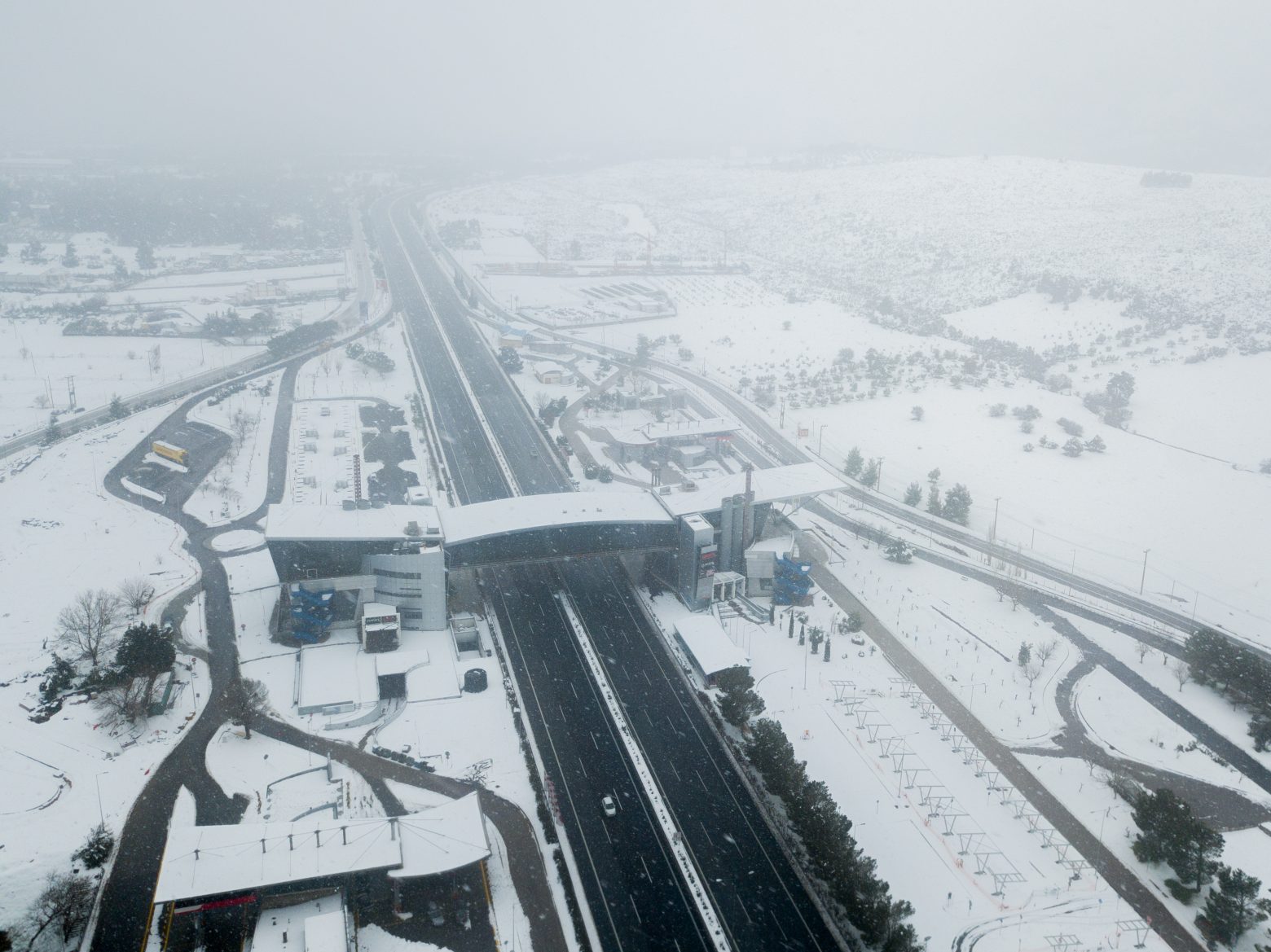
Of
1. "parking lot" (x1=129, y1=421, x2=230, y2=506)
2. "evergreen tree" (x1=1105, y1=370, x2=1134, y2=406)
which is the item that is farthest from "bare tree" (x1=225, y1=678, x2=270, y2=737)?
"evergreen tree" (x1=1105, y1=370, x2=1134, y2=406)

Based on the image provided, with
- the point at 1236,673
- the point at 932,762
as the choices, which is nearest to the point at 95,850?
the point at 932,762

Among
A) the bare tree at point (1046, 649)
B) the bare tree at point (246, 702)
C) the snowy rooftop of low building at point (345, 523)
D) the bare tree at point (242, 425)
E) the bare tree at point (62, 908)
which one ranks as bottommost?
the bare tree at point (62, 908)

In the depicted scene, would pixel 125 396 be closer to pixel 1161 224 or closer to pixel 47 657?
pixel 47 657

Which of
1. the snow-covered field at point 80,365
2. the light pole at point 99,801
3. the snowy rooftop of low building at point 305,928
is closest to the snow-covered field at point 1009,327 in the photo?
the snow-covered field at point 80,365

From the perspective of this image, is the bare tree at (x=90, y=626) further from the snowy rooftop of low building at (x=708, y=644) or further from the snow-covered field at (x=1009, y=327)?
the snow-covered field at (x=1009, y=327)

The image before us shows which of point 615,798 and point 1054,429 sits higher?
point 1054,429

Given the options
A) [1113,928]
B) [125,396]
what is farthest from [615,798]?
[125,396]

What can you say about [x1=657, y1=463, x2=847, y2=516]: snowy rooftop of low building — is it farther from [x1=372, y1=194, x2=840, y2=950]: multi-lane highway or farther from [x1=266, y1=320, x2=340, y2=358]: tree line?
[x1=266, y1=320, x2=340, y2=358]: tree line
